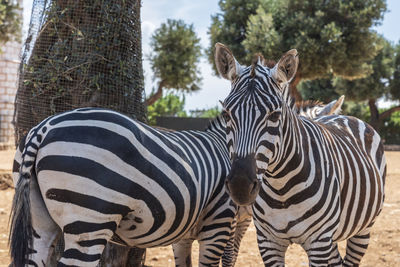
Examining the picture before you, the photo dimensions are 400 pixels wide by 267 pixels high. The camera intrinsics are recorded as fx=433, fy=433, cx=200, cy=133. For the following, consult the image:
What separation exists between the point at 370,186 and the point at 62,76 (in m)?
3.19

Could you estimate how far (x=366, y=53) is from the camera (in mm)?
19125

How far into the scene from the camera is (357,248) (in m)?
4.33

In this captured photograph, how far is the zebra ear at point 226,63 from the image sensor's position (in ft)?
10.00

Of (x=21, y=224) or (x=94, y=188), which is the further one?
(x=21, y=224)

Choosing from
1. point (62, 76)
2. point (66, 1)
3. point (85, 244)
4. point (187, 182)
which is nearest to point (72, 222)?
point (85, 244)

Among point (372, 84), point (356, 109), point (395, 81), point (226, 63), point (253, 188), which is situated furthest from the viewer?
point (356, 109)

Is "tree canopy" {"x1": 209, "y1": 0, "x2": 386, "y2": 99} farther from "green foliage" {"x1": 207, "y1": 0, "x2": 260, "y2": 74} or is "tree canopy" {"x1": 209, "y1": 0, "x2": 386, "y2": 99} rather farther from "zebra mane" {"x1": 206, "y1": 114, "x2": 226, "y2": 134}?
"zebra mane" {"x1": 206, "y1": 114, "x2": 226, "y2": 134}

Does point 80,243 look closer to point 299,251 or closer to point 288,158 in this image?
point 288,158

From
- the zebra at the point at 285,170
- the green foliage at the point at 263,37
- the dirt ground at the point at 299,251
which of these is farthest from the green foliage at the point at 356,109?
the zebra at the point at 285,170

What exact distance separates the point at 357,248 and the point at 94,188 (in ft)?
9.70

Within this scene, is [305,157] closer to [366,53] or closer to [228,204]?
[228,204]

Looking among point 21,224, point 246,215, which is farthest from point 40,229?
point 246,215

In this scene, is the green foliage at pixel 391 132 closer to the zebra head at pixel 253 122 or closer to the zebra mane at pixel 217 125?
the zebra mane at pixel 217 125

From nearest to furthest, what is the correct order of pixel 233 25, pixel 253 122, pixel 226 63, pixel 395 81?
pixel 253 122 < pixel 226 63 < pixel 233 25 < pixel 395 81
